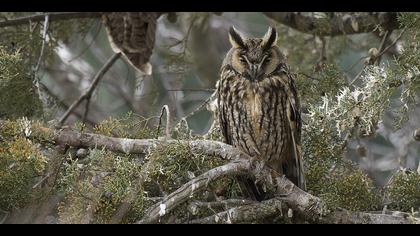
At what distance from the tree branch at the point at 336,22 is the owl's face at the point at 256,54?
1.06 m

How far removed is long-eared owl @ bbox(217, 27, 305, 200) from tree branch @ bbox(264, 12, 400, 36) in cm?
103

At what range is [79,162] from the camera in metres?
3.79

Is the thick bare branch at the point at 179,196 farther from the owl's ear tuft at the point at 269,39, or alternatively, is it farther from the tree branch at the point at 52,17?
the tree branch at the point at 52,17

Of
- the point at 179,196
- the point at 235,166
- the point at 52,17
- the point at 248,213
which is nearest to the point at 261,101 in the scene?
the point at 235,166

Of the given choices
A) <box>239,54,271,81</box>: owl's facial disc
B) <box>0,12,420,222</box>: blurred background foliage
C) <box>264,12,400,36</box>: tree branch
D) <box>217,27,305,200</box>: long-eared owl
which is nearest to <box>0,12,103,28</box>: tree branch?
<box>0,12,420,222</box>: blurred background foliage

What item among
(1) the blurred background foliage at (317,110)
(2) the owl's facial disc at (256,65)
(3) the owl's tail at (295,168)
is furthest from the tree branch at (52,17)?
(3) the owl's tail at (295,168)

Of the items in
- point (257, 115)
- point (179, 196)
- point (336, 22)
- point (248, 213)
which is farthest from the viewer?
point (336, 22)

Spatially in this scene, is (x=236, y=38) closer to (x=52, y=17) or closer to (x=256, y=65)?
(x=256, y=65)

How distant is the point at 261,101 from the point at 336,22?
1.44 metres

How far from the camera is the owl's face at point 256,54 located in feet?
14.5

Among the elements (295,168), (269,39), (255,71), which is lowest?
(295,168)

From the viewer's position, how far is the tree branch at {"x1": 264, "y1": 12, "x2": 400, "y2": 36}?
5.24 meters

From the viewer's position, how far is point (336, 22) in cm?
567

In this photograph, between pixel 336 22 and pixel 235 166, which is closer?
pixel 235 166
